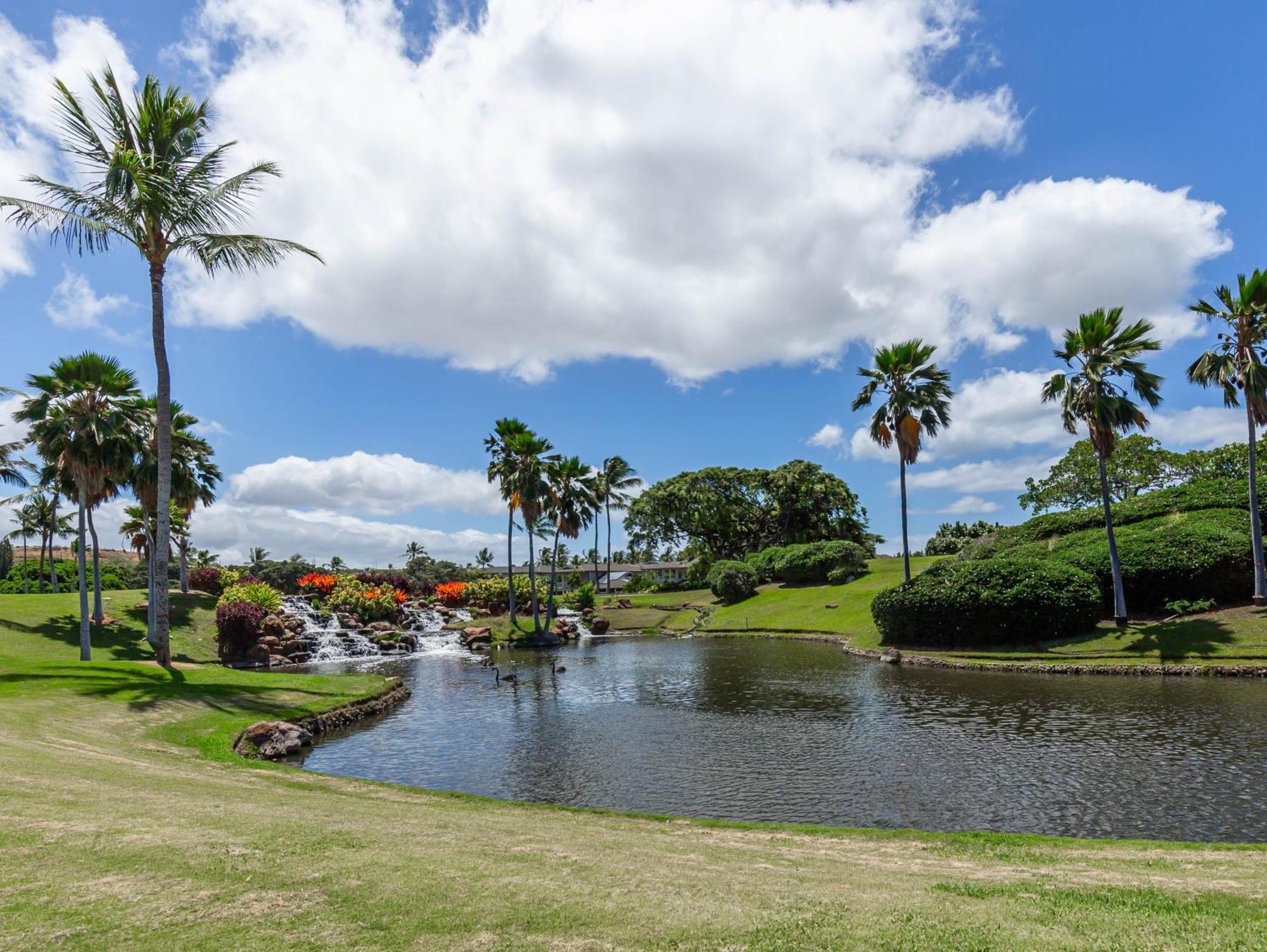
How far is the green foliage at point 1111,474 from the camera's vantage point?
2889 inches

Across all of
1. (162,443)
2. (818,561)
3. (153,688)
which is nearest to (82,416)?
(162,443)

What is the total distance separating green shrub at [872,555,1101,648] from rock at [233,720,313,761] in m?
30.4

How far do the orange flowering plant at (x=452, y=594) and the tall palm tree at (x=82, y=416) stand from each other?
Result: 36.4m

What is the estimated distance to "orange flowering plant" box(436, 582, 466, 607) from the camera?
7025cm

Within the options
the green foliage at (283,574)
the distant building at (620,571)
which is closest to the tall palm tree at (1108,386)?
the green foliage at (283,574)

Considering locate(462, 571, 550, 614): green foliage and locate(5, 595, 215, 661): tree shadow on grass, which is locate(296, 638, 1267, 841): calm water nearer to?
locate(5, 595, 215, 661): tree shadow on grass

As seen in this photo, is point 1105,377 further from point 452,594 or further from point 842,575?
point 452,594

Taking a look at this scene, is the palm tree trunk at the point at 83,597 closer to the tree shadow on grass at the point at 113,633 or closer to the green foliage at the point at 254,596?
the tree shadow on grass at the point at 113,633

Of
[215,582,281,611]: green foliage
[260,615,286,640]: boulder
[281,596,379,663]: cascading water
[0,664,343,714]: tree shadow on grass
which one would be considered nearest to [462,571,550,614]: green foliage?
[281,596,379,663]: cascading water

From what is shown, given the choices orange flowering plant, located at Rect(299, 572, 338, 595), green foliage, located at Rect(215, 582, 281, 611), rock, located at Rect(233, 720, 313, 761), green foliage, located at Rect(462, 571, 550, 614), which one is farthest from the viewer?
green foliage, located at Rect(462, 571, 550, 614)

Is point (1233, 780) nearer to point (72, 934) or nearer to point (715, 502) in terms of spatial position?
point (72, 934)

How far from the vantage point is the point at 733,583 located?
69.2 metres

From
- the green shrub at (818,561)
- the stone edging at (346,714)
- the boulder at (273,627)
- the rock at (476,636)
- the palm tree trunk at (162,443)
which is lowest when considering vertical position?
the rock at (476,636)

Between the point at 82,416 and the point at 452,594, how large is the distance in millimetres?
42015
